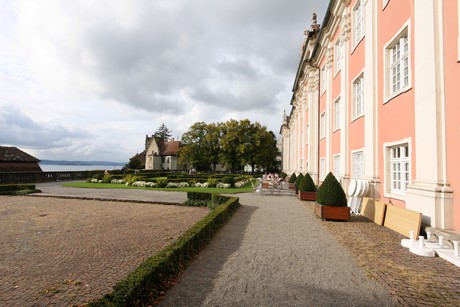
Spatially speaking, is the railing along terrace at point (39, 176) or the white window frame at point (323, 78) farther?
the railing along terrace at point (39, 176)

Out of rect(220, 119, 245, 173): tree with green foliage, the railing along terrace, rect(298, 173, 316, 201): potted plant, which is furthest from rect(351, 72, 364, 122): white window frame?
rect(220, 119, 245, 173): tree with green foliage

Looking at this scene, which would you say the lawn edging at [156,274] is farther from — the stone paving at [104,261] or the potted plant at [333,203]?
the potted plant at [333,203]

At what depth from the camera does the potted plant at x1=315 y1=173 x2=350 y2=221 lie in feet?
31.1

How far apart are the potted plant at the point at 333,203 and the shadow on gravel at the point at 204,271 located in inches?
127

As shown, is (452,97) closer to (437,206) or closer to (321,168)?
(437,206)

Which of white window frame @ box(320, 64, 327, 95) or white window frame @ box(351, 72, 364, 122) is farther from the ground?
white window frame @ box(320, 64, 327, 95)

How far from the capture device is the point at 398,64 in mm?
9328

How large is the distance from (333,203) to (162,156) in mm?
67537

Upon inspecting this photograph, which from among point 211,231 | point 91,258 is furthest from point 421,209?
point 91,258

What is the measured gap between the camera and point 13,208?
42.1ft

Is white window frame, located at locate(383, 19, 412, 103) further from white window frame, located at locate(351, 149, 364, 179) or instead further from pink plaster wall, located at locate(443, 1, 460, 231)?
white window frame, located at locate(351, 149, 364, 179)

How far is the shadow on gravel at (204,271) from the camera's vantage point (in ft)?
12.7

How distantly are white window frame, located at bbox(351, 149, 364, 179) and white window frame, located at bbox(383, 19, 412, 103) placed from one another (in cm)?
330

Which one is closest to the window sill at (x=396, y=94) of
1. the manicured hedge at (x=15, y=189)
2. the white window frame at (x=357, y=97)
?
the white window frame at (x=357, y=97)
